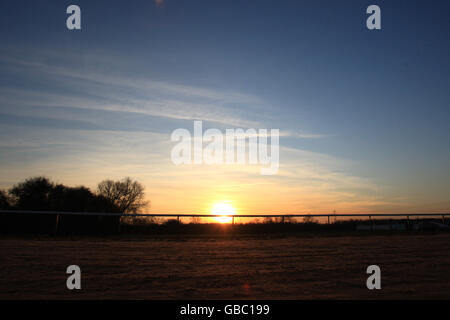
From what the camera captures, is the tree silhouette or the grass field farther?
the tree silhouette

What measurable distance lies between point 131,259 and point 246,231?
15022mm

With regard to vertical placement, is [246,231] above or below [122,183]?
below

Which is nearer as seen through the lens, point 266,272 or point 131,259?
point 266,272

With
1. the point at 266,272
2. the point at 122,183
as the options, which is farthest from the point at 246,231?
the point at 122,183

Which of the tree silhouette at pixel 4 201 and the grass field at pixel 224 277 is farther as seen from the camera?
the tree silhouette at pixel 4 201

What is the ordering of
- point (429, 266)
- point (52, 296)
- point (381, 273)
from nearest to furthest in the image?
point (52, 296) < point (381, 273) < point (429, 266)

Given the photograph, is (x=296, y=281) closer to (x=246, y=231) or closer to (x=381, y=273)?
(x=381, y=273)

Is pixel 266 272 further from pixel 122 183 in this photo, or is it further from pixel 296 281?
pixel 122 183

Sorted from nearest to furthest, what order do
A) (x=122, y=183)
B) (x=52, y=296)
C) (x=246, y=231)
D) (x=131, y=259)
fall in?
(x=52, y=296) → (x=131, y=259) → (x=246, y=231) → (x=122, y=183)

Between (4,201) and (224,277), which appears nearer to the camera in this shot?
(224,277)

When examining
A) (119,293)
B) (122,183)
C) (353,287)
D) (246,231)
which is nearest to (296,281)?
(353,287)

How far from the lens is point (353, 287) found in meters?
5.56
